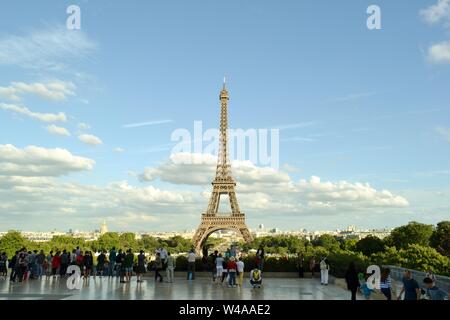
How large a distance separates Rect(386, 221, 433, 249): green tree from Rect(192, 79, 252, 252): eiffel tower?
2944 cm

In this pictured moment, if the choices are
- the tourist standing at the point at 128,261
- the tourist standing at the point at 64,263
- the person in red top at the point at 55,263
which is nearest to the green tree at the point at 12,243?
the tourist standing at the point at 64,263

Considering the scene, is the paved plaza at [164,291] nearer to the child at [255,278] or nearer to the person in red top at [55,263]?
the child at [255,278]

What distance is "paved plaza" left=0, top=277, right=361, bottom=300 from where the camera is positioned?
1972cm

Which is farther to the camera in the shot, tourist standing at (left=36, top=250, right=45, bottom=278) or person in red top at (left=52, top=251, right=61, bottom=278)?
tourist standing at (left=36, top=250, right=45, bottom=278)

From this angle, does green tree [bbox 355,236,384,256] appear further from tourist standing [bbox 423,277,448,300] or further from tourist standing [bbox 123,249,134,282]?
tourist standing [bbox 423,277,448,300]

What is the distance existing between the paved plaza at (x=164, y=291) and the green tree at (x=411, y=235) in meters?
69.6

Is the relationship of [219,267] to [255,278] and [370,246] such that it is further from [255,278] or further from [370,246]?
[370,246]

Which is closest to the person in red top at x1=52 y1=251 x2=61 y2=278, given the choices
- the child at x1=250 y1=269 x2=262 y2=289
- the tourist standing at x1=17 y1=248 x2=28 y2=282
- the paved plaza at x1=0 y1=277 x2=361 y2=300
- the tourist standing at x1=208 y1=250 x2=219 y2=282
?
the paved plaza at x1=0 y1=277 x2=361 y2=300

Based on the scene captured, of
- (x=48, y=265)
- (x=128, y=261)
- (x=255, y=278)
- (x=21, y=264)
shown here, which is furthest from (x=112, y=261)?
(x=255, y=278)

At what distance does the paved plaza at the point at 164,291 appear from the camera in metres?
19.7

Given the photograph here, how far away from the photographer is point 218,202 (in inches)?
3342
